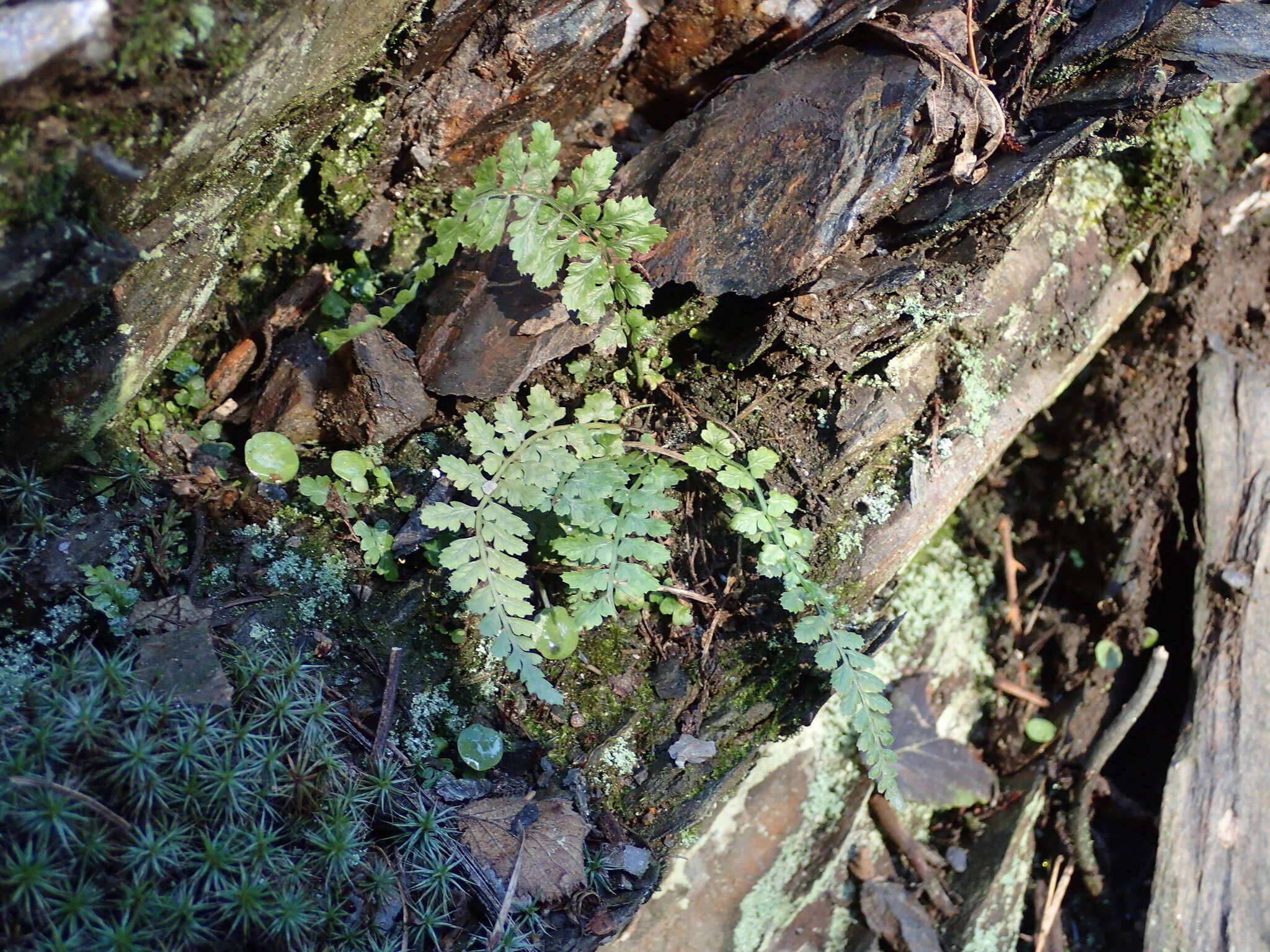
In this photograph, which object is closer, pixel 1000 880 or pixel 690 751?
pixel 690 751

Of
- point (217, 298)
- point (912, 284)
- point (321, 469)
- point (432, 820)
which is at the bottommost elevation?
point (432, 820)

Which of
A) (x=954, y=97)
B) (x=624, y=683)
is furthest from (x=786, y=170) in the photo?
(x=624, y=683)

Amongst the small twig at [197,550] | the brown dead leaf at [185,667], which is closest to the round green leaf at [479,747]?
the brown dead leaf at [185,667]

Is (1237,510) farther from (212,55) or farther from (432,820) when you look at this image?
(212,55)

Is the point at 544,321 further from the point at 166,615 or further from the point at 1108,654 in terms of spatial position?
the point at 1108,654

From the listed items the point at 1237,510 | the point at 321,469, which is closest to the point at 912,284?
the point at 1237,510

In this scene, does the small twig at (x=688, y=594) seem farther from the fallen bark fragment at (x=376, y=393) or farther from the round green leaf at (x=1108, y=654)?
the round green leaf at (x=1108, y=654)

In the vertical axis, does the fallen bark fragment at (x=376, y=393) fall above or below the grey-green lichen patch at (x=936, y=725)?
above
